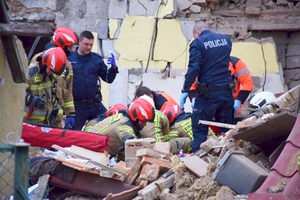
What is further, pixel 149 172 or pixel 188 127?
pixel 188 127

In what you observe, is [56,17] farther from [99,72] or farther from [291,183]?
[291,183]

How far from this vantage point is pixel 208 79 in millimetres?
7922

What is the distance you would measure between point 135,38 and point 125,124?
391 centimetres

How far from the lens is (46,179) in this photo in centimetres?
675

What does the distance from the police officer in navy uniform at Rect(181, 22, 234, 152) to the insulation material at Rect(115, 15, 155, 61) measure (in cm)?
348

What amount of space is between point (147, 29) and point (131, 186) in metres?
5.17

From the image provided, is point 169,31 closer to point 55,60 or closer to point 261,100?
point 261,100

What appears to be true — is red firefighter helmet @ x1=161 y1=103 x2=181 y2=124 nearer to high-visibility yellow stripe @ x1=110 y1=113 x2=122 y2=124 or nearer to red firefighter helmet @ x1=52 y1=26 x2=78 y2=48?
high-visibility yellow stripe @ x1=110 y1=113 x2=122 y2=124

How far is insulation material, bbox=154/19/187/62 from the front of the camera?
1128 cm

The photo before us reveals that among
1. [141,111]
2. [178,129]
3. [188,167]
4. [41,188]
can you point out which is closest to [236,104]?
[178,129]

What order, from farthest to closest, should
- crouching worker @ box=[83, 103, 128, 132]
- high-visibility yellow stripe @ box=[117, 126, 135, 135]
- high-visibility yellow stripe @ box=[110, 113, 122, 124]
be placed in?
crouching worker @ box=[83, 103, 128, 132] → high-visibility yellow stripe @ box=[110, 113, 122, 124] → high-visibility yellow stripe @ box=[117, 126, 135, 135]

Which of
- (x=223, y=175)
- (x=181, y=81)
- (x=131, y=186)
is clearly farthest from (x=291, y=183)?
(x=181, y=81)

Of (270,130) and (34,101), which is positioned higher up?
(270,130)

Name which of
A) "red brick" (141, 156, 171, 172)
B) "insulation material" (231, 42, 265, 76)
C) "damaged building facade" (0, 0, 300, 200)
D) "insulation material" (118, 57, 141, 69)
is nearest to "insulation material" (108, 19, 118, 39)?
"damaged building facade" (0, 0, 300, 200)
